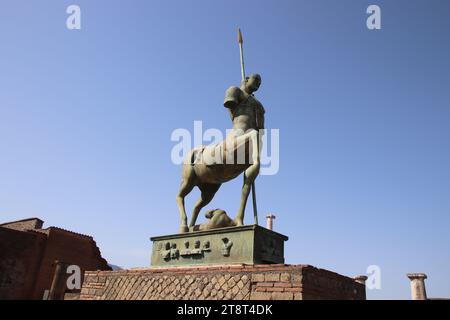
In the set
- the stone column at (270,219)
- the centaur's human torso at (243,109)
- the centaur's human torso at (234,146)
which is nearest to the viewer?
the centaur's human torso at (234,146)

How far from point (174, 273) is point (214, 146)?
1994 millimetres

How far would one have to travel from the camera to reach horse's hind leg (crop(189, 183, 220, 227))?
19.7 ft

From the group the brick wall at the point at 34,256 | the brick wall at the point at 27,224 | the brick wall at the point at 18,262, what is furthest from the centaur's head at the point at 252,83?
the brick wall at the point at 27,224

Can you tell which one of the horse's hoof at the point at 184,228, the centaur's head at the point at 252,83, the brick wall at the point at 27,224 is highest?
the brick wall at the point at 27,224

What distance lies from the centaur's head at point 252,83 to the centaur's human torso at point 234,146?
11cm

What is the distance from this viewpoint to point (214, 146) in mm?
5602

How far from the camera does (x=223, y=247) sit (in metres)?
4.72

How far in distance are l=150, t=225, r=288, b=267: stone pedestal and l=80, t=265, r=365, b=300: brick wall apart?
24 cm

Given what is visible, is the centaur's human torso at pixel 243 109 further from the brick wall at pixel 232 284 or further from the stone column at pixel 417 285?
the stone column at pixel 417 285

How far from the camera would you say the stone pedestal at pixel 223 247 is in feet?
14.7

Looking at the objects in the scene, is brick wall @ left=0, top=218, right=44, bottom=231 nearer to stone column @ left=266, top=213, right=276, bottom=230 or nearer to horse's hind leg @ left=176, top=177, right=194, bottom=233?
stone column @ left=266, top=213, right=276, bottom=230

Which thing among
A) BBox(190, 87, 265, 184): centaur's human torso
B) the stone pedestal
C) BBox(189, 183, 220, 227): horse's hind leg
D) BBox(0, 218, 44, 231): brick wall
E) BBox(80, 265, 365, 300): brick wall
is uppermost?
BBox(0, 218, 44, 231): brick wall

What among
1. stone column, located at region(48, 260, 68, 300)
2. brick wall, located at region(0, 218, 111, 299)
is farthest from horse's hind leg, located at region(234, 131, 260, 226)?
brick wall, located at region(0, 218, 111, 299)
